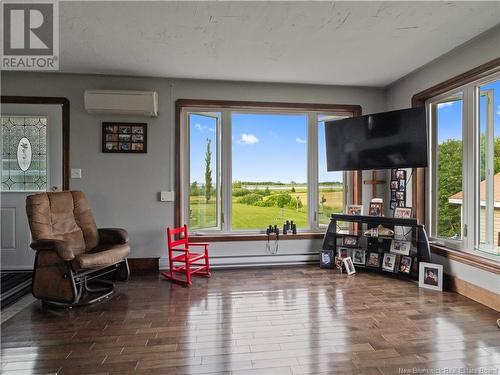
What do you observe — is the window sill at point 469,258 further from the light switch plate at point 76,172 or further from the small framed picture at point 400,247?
the light switch plate at point 76,172

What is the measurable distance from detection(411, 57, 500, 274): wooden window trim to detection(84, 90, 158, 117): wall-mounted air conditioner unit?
3206 millimetres

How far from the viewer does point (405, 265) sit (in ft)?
10.6

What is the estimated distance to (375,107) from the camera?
4.03 m

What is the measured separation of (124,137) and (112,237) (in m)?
1.27

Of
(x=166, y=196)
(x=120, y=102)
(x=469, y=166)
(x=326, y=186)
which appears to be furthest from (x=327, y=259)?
(x=120, y=102)

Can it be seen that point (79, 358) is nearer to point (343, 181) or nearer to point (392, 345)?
point (392, 345)

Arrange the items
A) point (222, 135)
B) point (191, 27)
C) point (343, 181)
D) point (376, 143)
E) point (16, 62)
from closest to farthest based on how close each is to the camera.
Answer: point (191, 27), point (16, 62), point (376, 143), point (222, 135), point (343, 181)

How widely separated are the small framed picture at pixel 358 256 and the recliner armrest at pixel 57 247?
3074mm

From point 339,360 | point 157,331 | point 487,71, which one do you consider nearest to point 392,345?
point 339,360

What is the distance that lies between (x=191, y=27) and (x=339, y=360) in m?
2.73

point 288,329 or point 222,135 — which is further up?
point 222,135

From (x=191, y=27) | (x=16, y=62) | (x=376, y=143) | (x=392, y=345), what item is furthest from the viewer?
(x=376, y=143)

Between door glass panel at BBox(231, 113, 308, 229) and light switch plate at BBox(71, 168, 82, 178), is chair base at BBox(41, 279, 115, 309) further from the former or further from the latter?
door glass panel at BBox(231, 113, 308, 229)

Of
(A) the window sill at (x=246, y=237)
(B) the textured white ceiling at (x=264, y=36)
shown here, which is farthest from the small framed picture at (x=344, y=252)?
(B) the textured white ceiling at (x=264, y=36)
